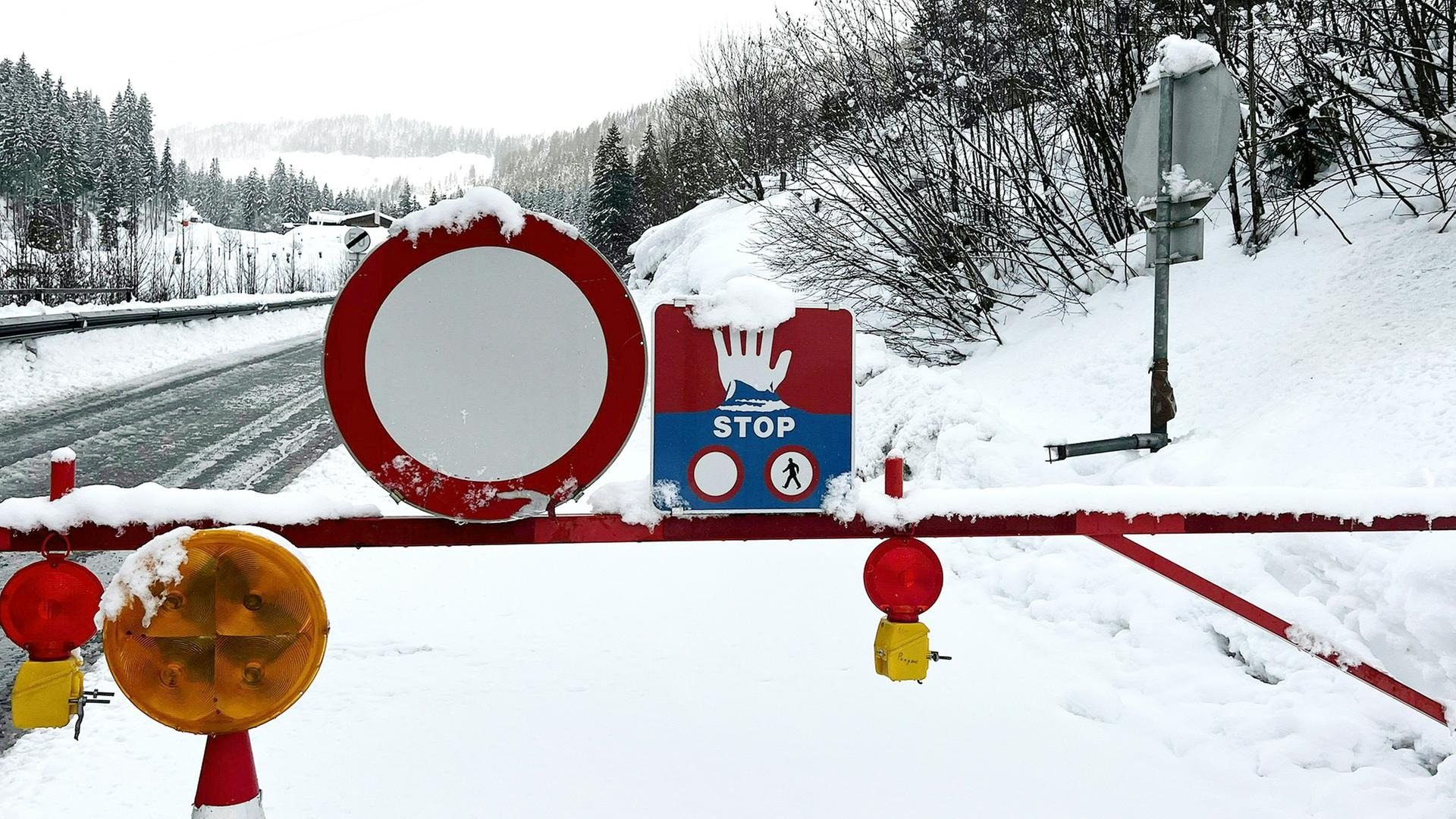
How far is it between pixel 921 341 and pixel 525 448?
9.81 metres

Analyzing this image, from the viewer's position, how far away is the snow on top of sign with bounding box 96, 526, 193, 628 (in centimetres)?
147

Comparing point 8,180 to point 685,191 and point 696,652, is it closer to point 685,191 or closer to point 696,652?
point 685,191

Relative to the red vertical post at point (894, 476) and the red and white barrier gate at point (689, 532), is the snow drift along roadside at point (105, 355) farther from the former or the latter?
the red vertical post at point (894, 476)

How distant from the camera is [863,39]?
1084 cm

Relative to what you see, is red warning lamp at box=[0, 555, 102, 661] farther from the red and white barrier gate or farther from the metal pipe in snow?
the metal pipe in snow

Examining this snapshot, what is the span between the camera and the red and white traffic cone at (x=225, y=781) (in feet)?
5.14

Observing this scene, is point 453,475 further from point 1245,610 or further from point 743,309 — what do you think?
point 1245,610

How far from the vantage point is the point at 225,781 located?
1.58 metres

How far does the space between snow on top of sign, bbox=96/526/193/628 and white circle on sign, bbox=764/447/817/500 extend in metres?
1.13

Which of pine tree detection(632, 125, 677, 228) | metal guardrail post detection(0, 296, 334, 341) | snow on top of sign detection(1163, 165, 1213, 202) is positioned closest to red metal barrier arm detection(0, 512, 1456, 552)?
snow on top of sign detection(1163, 165, 1213, 202)

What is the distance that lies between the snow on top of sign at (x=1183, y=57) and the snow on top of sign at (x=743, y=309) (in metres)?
4.79

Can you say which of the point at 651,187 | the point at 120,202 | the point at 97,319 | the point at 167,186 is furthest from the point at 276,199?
the point at 97,319

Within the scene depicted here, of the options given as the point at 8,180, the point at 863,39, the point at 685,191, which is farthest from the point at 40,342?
the point at 8,180

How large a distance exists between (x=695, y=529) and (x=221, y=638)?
36.0 inches
